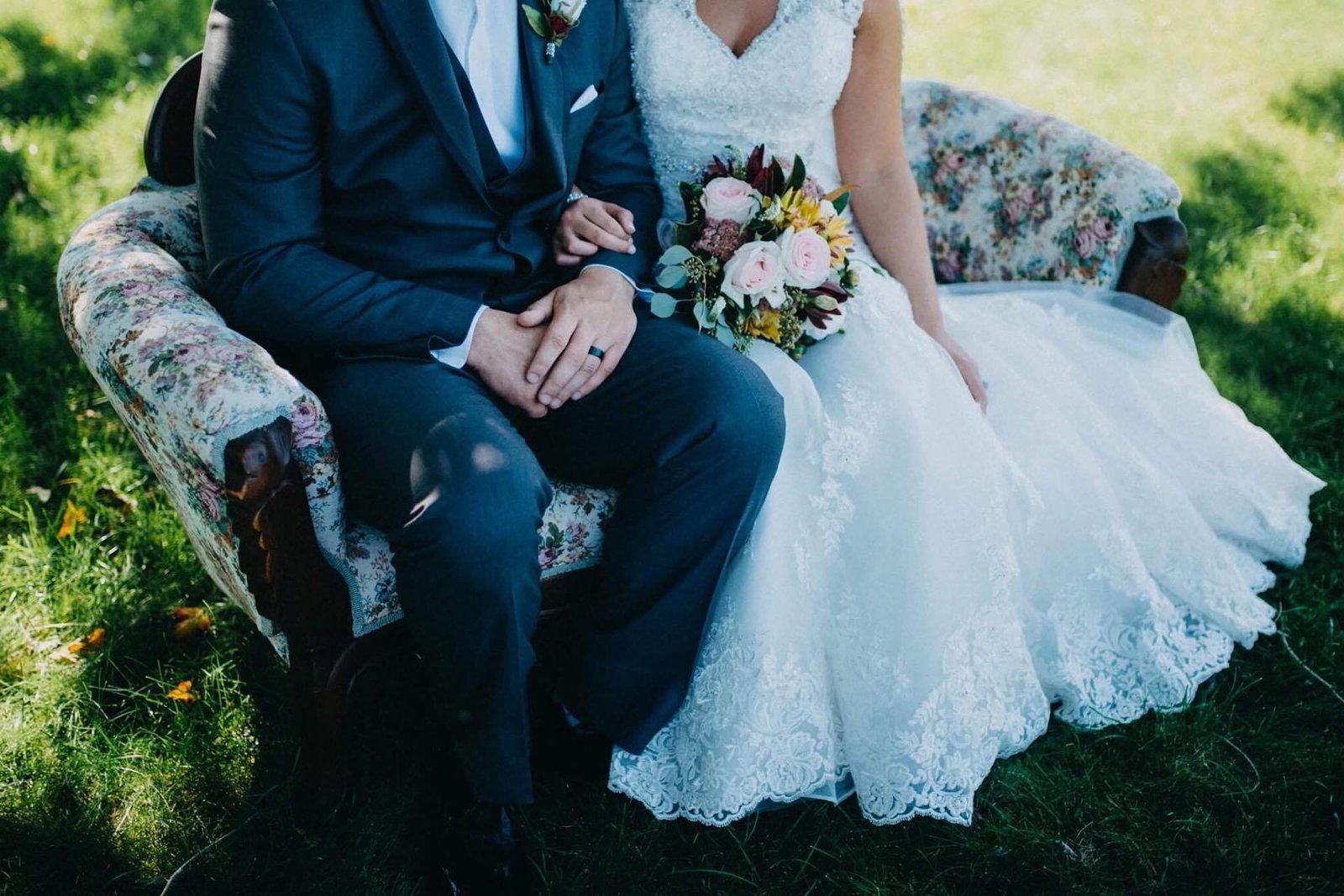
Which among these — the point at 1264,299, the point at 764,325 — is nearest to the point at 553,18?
the point at 764,325

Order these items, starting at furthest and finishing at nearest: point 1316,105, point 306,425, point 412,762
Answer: point 1316,105 → point 412,762 → point 306,425

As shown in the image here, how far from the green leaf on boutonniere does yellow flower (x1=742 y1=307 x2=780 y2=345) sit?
30.5 inches

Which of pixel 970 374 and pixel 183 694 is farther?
pixel 970 374

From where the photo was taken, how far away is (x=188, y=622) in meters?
2.76

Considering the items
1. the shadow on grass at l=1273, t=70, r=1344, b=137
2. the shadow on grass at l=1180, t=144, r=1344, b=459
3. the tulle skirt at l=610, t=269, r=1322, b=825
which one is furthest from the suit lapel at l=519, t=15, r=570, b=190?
the shadow on grass at l=1273, t=70, r=1344, b=137

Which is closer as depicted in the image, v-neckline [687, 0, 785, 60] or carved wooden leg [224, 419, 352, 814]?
carved wooden leg [224, 419, 352, 814]

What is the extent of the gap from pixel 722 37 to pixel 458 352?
114cm

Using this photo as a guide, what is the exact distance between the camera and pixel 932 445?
92.9 inches

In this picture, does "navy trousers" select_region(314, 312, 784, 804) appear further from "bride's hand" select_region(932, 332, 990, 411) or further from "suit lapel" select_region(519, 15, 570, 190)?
"bride's hand" select_region(932, 332, 990, 411)

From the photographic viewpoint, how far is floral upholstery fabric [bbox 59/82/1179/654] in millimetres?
1919

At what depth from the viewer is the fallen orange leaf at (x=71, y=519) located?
3.00 m

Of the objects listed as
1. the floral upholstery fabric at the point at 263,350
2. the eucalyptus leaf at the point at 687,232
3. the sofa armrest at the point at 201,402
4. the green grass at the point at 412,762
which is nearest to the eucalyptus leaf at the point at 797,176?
the eucalyptus leaf at the point at 687,232

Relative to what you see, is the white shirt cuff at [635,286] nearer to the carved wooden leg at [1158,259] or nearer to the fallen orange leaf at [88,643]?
the carved wooden leg at [1158,259]

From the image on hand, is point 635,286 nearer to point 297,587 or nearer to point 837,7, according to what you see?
point 837,7
